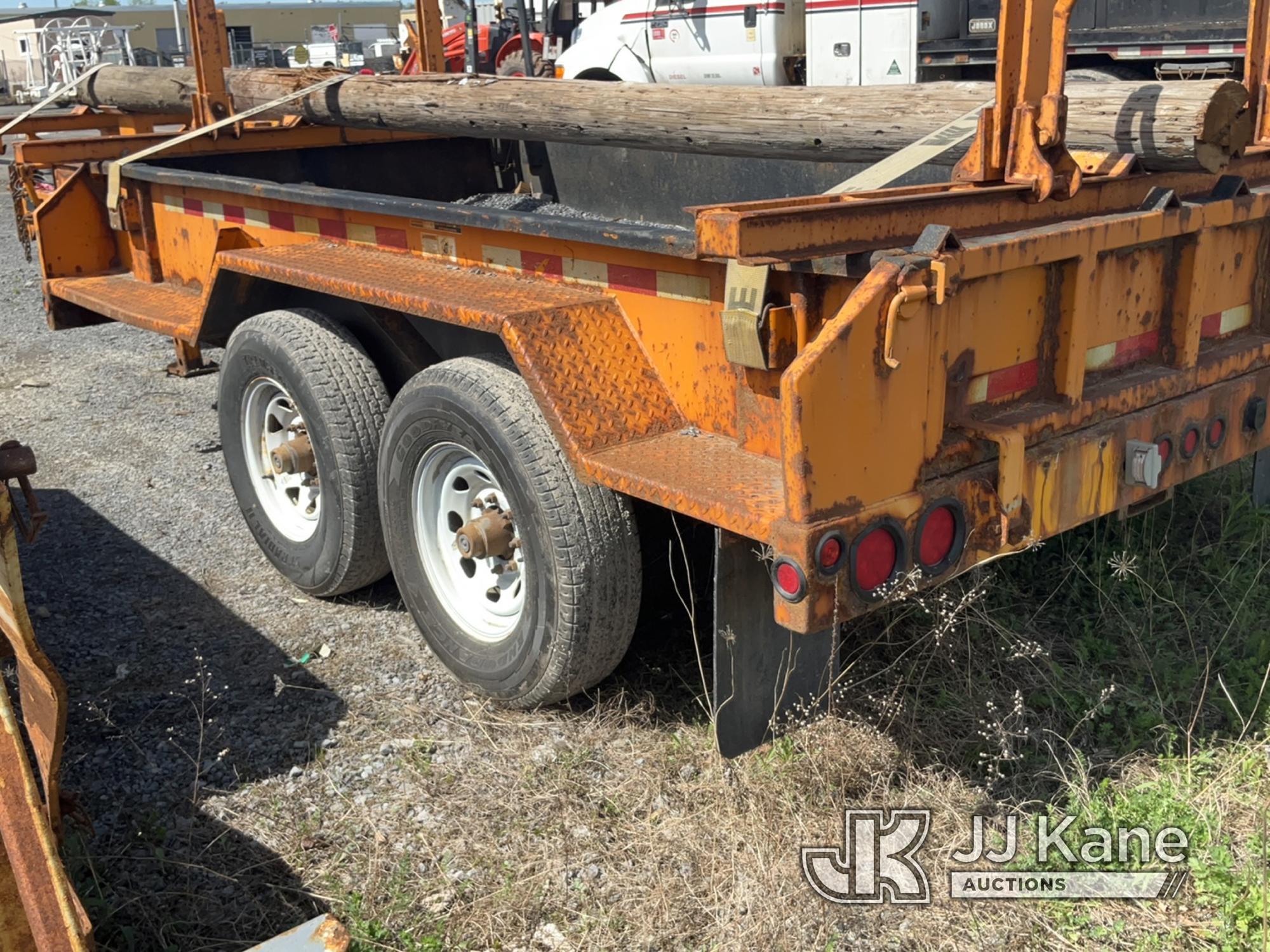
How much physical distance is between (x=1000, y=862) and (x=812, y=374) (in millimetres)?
1239

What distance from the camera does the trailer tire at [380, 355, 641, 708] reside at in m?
3.06

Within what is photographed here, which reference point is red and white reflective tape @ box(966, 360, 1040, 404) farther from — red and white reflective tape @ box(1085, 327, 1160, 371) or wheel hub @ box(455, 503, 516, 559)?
wheel hub @ box(455, 503, 516, 559)

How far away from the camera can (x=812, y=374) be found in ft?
7.69

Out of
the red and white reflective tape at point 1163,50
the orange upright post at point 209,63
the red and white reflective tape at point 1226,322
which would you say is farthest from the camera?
the red and white reflective tape at point 1163,50

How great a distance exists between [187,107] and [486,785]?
477 cm

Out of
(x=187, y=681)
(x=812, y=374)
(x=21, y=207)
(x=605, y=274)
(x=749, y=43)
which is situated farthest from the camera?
(x=749, y=43)

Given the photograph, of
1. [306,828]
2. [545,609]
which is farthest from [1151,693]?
[306,828]

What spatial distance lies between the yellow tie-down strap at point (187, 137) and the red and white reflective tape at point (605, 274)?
85.2 inches

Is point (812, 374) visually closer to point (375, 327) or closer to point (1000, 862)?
point (1000, 862)

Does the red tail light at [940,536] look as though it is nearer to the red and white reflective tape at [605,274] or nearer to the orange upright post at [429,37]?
the red and white reflective tape at [605,274]

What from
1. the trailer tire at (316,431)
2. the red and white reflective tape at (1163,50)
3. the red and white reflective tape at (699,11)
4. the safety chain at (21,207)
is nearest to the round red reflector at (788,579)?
the trailer tire at (316,431)

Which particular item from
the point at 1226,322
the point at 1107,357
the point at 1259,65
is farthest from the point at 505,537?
the point at 1259,65

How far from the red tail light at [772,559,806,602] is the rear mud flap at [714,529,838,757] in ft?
0.91

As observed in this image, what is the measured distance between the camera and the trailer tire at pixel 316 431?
3.83 metres
